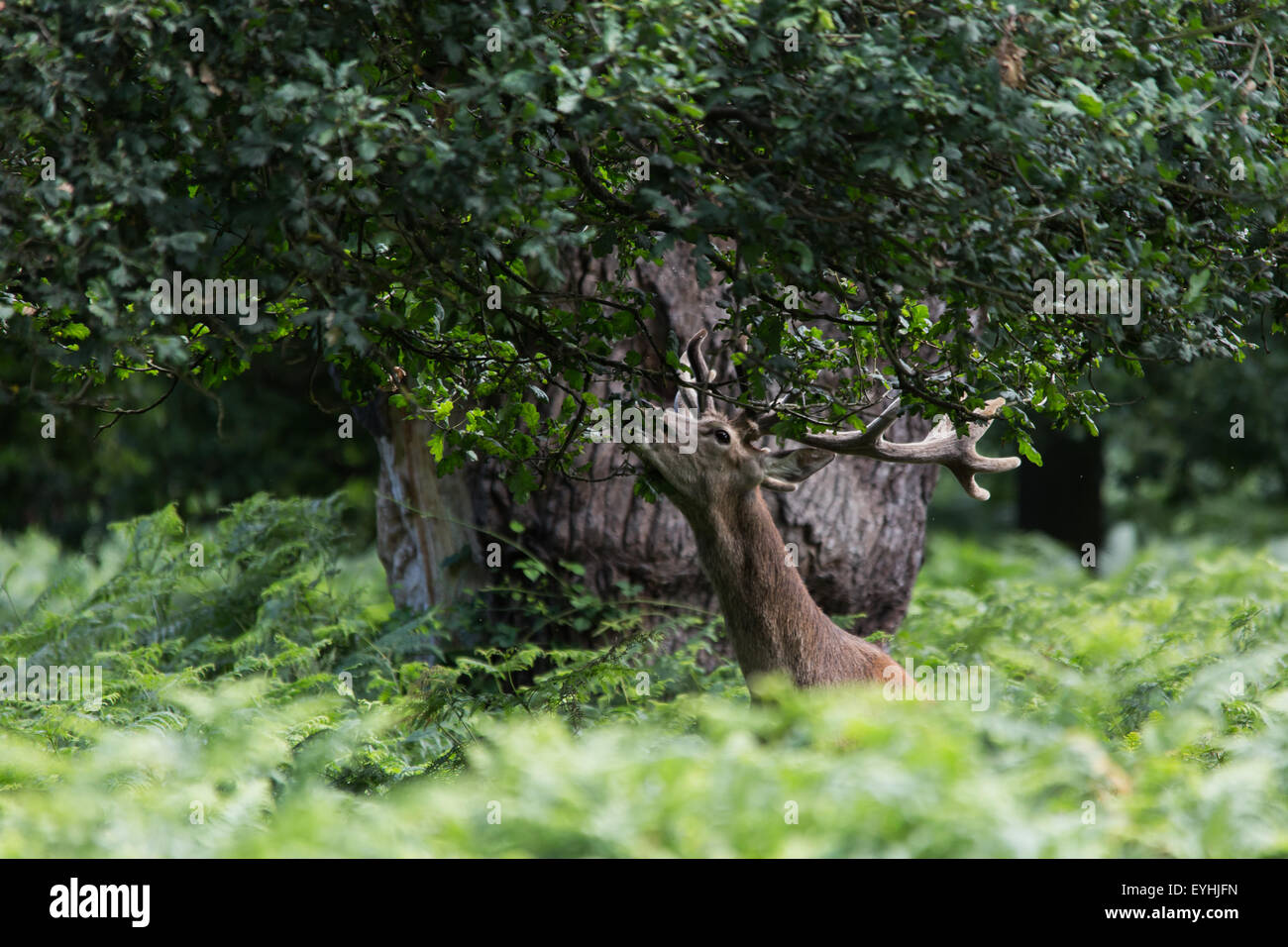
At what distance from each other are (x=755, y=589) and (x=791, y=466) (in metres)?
0.60

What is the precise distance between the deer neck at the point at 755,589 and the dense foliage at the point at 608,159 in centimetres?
110

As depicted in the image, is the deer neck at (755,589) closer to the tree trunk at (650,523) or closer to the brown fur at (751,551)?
the brown fur at (751,551)

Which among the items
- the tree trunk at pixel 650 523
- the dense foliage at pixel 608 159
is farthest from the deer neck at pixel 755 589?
the tree trunk at pixel 650 523

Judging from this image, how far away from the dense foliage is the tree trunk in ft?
10.8

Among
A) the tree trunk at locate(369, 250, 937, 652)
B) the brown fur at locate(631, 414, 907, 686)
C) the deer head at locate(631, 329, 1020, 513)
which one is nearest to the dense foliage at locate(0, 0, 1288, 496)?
the deer head at locate(631, 329, 1020, 513)

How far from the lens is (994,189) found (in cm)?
405

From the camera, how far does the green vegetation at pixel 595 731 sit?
308 centimetres

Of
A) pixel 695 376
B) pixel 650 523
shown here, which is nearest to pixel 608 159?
pixel 695 376

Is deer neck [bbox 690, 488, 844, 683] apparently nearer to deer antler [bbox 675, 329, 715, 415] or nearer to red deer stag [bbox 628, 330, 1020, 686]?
red deer stag [bbox 628, 330, 1020, 686]

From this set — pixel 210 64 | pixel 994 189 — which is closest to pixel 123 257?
pixel 210 64

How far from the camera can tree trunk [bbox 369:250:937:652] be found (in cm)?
815

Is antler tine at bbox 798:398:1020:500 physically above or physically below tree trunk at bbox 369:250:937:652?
above

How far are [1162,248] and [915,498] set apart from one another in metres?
4.59
